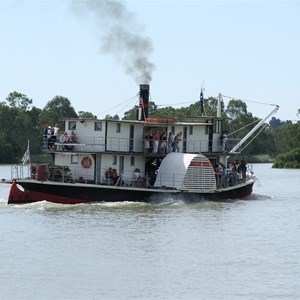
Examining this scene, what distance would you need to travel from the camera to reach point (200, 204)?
5016cm

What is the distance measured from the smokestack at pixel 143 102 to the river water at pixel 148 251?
252 inches

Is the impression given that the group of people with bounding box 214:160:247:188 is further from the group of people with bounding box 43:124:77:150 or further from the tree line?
the tree line

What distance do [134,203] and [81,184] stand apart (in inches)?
103

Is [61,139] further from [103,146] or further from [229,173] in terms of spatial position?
[229,173]

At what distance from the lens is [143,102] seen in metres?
54.9

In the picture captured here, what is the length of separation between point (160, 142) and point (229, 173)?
555 centimetres

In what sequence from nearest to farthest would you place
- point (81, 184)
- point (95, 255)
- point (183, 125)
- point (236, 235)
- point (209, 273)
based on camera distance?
1. point (209, 273)
2. point (95, 255)
3. point (236, 235)
4. point (81, 184)
5. point (183, 125)

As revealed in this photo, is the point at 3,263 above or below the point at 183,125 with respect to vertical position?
below

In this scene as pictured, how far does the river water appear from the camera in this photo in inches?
1137

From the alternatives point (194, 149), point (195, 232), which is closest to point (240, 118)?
point (194, 149)

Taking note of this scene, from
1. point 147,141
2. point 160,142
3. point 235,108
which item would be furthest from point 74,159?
point 235,108

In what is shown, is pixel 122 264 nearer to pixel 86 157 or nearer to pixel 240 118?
pixel 86 157

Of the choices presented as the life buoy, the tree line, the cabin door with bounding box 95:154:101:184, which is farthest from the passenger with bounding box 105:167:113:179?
the tree line

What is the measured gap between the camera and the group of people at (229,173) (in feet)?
177
